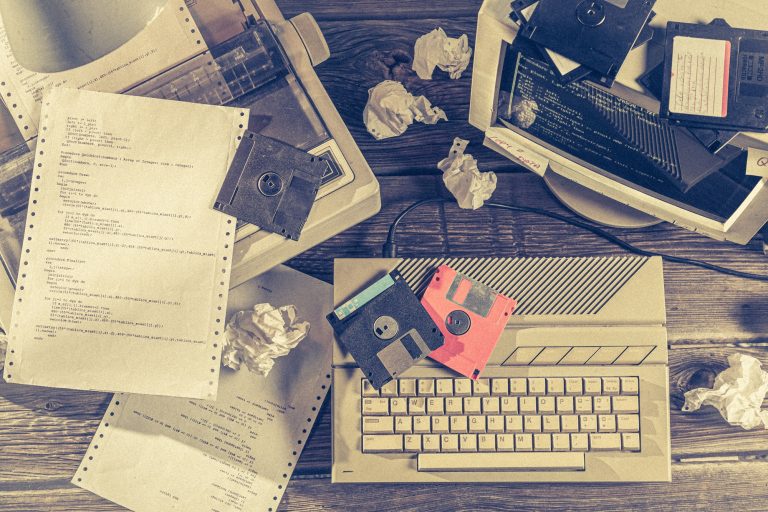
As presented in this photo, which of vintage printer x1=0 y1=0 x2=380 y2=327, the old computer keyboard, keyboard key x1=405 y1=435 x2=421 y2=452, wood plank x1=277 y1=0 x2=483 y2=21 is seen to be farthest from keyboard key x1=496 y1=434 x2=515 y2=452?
wood plank x1=277 y1=0 x2=483 y2=21

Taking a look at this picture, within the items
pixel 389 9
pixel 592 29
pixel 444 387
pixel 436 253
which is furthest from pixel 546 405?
pixel 389 9

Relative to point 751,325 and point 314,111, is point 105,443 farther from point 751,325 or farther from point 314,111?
point 751,325

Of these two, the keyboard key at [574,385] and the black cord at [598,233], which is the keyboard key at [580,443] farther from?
the black cord at [598,233]

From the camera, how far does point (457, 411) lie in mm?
880

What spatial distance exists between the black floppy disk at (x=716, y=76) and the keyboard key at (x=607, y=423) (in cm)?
41

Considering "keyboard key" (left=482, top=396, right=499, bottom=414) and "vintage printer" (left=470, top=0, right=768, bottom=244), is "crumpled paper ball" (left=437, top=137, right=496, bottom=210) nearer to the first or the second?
"vintage printer" (left=470, top=0, right=768, bottom=244)

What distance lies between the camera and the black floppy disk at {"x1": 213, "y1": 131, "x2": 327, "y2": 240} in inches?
31.0

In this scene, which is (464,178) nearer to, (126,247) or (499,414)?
(499,414)

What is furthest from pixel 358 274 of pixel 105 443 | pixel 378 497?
pixel 105 443

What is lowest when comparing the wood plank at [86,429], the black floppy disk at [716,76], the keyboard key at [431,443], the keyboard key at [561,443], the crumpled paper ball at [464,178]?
the wood plank at [86,429]

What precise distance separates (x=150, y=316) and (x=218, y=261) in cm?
10

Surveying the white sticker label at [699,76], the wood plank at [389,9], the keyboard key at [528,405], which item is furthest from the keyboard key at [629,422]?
the wood plank at [389,9]

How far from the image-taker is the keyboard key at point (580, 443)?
0.87 meters

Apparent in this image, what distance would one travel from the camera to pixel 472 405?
881 millimetres
